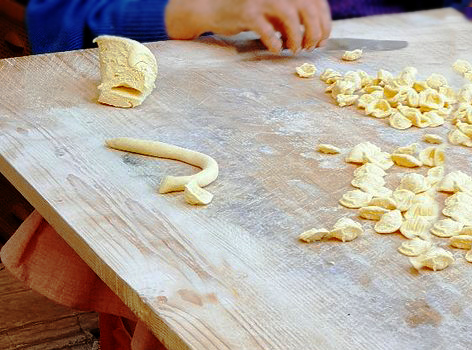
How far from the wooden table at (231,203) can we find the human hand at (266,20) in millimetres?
38

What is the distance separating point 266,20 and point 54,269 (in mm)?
741

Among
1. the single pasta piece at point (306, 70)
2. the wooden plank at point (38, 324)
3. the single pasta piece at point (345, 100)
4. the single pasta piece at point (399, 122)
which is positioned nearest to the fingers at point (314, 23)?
the single pasta piece at point (306, 70)

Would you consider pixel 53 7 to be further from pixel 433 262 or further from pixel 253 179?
pixel 433 262

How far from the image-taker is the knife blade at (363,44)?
5.92 feet

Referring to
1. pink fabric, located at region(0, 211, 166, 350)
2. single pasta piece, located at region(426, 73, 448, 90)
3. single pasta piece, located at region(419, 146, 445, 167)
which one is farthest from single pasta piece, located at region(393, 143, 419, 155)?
pink fabric, located at region(0, 211, 166, 350)

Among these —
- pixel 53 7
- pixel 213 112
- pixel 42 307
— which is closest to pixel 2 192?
pixel 42 307

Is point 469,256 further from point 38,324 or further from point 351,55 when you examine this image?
point 38,324

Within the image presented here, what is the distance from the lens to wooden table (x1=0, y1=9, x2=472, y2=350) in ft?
2.94

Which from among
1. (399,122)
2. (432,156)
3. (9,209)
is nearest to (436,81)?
(399,122)

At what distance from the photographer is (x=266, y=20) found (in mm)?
1764

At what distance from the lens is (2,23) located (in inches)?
98.4

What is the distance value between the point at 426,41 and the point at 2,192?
136cm

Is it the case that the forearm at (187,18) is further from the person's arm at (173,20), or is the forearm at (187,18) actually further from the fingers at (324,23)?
the fingers at (324,23)

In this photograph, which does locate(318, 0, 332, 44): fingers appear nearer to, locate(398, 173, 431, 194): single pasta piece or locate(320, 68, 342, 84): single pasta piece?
locate(320, 68, 342, 84): single pasta piece
